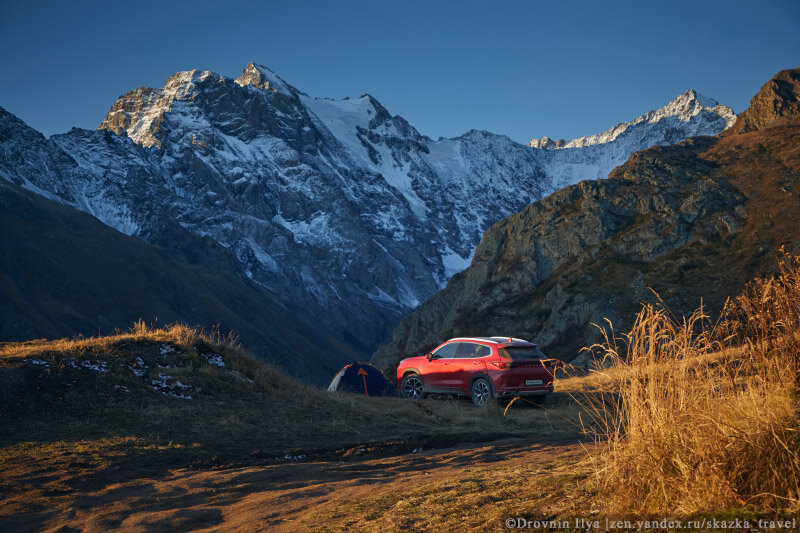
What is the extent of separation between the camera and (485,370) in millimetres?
13711

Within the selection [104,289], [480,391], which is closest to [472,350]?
[480,391]

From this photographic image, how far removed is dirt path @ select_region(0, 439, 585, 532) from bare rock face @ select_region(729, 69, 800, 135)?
6506 centimetres

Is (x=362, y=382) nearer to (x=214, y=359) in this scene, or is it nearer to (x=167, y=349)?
(x=214, y=359)

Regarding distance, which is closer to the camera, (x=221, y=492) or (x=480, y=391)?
(x=221, y=492)

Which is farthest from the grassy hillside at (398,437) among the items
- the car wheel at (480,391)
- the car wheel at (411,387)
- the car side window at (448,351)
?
the car wheel at (411,387)

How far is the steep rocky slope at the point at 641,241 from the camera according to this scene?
1565 inches

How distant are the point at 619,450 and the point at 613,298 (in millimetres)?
41185

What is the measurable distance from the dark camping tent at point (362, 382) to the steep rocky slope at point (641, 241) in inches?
1014

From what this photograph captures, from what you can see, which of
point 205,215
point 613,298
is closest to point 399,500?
point 613,298

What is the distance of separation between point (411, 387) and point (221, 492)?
9772mm

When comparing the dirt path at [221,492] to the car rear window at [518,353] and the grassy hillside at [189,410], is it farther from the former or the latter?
the car rear window at [518,353]

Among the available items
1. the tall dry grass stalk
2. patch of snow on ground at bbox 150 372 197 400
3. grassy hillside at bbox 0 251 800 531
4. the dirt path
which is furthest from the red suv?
the tall dry grass stalk

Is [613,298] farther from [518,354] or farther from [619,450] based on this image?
[619,450]

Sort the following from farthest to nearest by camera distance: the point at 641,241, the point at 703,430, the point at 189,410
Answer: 1. the point at 641,241
2. the point at 189,410
3. the point at 703,430
